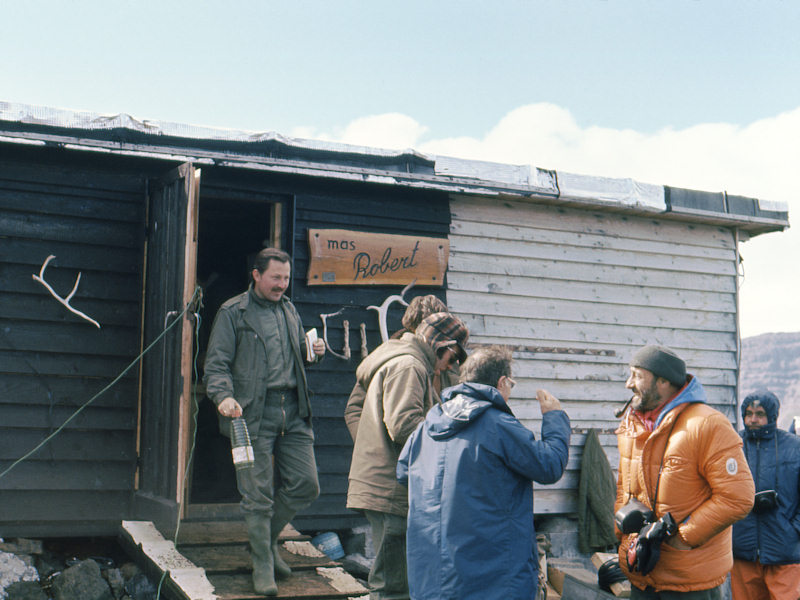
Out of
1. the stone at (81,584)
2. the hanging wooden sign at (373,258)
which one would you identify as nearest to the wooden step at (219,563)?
the stone at (81,584)

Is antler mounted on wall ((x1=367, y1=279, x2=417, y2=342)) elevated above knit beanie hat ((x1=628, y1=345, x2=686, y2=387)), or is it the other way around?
antler mounted on wall ((x1=367, y1=279, x2=417, y2=342))

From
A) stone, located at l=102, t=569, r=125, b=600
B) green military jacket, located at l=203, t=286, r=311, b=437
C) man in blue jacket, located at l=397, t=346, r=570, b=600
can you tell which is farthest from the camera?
stone, located at l=102, t=569, r=125, b=600

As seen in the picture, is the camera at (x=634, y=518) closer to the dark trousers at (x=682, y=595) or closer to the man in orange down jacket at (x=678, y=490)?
the man in orange down jacket at (x=678, y=490)

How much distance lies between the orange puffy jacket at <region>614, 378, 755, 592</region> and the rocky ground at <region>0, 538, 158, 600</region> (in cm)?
318

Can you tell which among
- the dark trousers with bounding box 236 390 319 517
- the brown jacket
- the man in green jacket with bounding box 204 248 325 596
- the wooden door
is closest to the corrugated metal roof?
the wooden door

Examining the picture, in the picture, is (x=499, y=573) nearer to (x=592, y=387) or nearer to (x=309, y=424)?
(x=309, y=424)

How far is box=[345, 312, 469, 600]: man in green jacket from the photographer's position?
12.2 ft

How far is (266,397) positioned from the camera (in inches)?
178

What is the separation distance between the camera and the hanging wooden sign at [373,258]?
→ 20.9 feet

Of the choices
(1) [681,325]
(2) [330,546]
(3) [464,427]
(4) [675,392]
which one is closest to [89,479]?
(2) [330,546]

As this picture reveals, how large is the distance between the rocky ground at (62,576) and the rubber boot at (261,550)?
0.89 meters

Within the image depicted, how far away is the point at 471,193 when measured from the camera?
267 inches

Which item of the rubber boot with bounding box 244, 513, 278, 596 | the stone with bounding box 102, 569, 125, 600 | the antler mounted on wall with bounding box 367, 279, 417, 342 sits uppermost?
the antler mounted on wall with bounding box 367, 279, 417, 342

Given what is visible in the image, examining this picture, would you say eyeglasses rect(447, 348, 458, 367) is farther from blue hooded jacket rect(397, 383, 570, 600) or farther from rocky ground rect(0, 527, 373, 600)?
rocky ground rect(0, 527, 373, 600)
